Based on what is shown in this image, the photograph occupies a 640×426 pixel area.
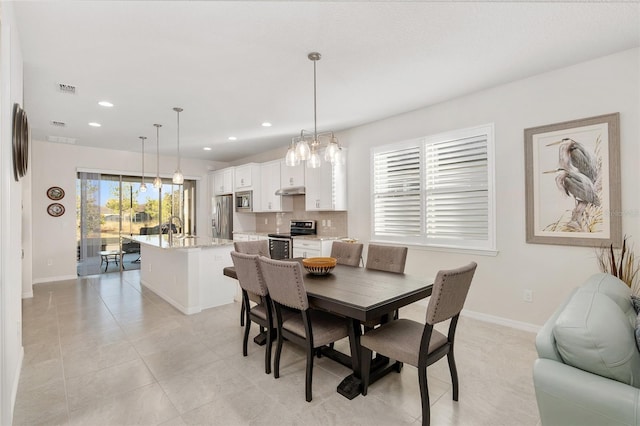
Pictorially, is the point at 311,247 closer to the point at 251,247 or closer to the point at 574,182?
the point at 251,247

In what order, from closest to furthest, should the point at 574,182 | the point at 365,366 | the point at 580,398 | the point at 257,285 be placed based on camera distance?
1. the point at 580,398
2. the point at 365,366
3. the point at 257,285
4. the point at 574,182

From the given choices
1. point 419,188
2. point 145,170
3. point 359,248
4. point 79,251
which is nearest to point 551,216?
point 419,188

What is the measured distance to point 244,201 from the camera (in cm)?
683

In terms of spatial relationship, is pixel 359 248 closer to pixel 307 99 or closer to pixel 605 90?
pixel 307 99

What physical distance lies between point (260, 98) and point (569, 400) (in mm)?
3709

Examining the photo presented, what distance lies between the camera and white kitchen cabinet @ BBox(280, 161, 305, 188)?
567 cm

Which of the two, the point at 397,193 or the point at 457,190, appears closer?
the point at 457,190

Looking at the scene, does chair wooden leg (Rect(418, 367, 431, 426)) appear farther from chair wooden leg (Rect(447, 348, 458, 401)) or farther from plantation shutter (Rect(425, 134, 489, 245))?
plantation shutter (Rect(425, 134, 489, 245))

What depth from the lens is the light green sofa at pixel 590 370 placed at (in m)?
1.18

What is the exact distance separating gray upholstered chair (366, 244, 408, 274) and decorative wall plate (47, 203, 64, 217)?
239 inches

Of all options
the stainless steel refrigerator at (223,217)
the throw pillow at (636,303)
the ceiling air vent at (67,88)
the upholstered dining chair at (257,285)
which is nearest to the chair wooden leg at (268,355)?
the upholstered dining chair at (257,285)

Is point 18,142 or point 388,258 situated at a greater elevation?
point 18,142

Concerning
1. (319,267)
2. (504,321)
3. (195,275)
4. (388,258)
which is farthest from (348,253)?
(195,275)

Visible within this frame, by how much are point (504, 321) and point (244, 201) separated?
526 centimetres
